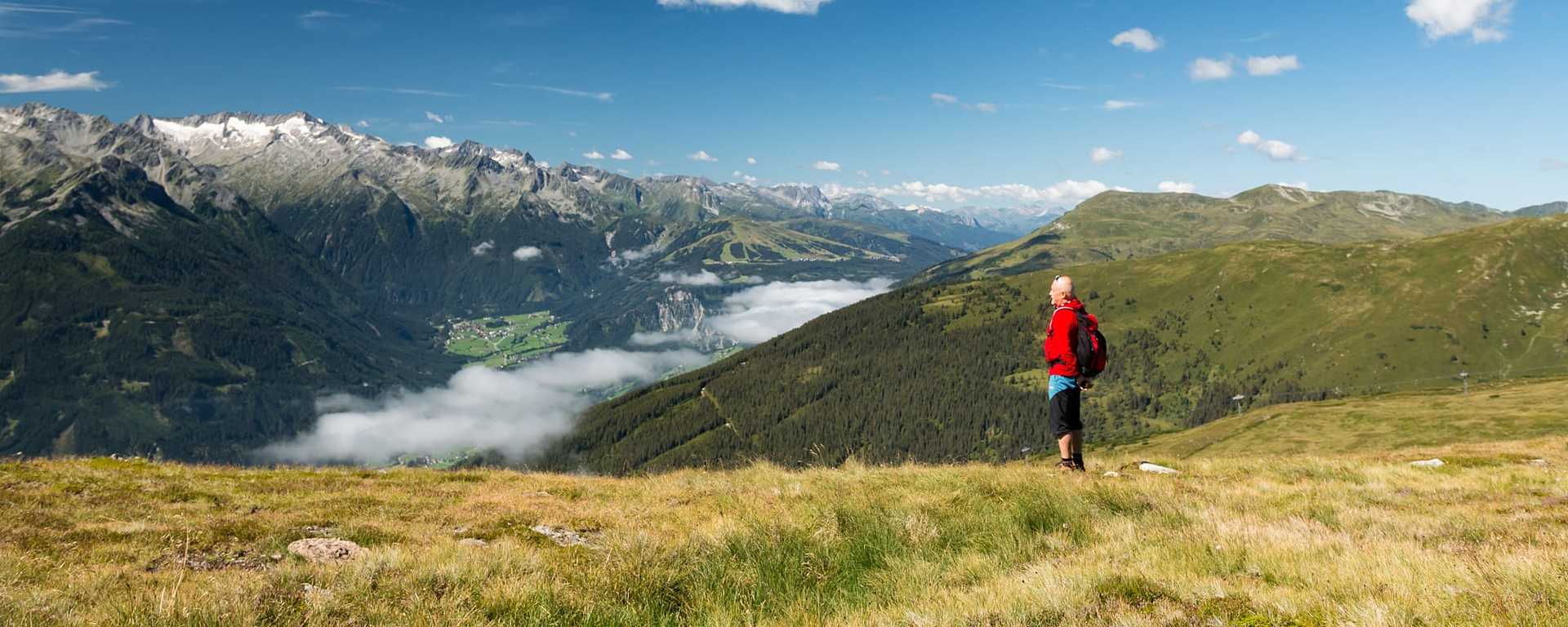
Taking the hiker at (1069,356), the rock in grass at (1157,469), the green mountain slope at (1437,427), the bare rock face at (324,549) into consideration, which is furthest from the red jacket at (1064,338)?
the green mountain slope at (1437,427)

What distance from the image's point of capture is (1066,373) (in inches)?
600

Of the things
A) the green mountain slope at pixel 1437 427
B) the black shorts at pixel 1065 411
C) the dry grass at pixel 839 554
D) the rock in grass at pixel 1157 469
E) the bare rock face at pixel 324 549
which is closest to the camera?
the dry grass at pixel 839 554

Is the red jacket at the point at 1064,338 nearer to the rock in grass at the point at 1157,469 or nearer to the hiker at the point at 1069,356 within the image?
the hiker at the point at 1069,356

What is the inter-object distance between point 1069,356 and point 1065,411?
138cm

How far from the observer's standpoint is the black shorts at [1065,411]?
50.3 ft

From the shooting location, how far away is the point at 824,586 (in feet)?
25.1

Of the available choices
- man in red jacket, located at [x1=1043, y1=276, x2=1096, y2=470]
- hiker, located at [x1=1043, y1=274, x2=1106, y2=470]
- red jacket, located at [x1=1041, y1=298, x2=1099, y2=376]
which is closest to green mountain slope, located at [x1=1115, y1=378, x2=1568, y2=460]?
man in red jacket, located at [x1=1043, y1=276, x2=1096, y2=470]

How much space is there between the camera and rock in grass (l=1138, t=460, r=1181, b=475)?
1672 cm

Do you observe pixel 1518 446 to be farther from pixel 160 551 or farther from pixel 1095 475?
pixel 160 551

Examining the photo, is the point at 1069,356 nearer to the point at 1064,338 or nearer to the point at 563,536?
the point at 1064,338

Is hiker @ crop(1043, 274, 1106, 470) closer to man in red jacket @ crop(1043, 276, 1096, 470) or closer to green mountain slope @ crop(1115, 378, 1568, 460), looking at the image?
man in red jacket @ crop(1043, 276, 1096, 470)

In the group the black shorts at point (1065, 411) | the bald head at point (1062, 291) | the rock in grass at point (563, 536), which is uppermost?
the bald head at point (1062, 291)

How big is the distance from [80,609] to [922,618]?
7.25 metres

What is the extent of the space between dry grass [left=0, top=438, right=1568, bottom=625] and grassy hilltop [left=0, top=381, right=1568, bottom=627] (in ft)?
0.15
